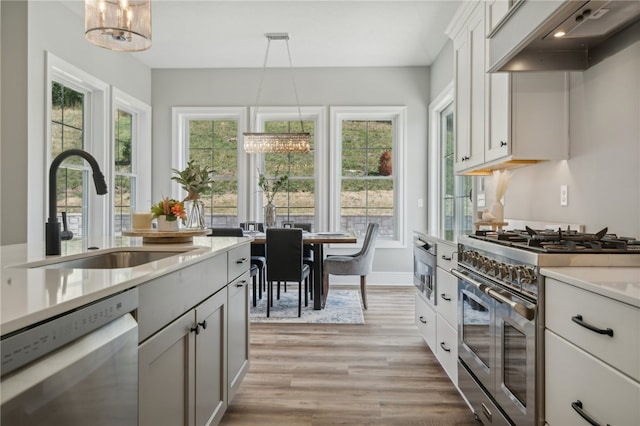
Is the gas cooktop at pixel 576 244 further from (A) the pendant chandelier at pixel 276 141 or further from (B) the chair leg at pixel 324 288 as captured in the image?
(A) the pendant chandelier at pixel 276 141

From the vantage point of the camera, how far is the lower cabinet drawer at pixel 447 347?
242cm

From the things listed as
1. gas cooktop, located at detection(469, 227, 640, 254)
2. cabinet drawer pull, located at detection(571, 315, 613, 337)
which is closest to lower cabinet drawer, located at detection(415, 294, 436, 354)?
gas cooktop, located at detection(469, 227, 640, 254)

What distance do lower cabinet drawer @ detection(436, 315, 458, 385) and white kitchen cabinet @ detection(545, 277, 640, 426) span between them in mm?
1007

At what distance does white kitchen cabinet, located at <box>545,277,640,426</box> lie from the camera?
999mm

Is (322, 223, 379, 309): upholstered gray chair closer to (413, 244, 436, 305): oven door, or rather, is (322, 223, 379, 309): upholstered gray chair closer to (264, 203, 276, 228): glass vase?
(264, 203, 276, 228): glass vase

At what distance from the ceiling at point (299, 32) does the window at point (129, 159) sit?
2.32 ft

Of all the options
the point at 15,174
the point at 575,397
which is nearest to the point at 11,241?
the point at 15,174

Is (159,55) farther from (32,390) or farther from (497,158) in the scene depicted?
(32,390)

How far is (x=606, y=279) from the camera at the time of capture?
3.96 feet

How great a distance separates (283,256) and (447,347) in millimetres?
1978

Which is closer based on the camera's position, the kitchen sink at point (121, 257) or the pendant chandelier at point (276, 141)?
the kitchen sink at point (121, 257)

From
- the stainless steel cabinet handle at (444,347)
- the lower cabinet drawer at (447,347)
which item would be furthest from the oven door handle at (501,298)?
the stainless steel cabinet handle at (444,347)

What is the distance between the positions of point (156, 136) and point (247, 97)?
4.50 ft

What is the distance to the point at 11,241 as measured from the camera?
3.65 metres
